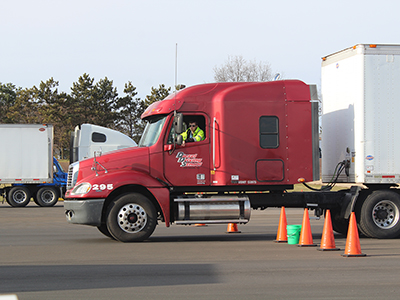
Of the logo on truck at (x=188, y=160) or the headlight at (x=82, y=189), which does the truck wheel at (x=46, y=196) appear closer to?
the headlight at (x=82, y=189)

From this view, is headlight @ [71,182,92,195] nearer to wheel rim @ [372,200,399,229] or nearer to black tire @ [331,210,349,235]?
black tire @ [331,210,349,235]

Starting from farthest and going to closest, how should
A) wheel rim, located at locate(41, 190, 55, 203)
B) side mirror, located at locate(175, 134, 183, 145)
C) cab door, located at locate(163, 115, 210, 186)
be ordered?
wheel rim, located at locate(41, 190, 55, 203)
cab door, located at locate(163, 115, 210, 186)
side mirror, located at locate(175, 134, 183, 145)

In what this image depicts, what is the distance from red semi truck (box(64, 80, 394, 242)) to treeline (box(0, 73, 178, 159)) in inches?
1847

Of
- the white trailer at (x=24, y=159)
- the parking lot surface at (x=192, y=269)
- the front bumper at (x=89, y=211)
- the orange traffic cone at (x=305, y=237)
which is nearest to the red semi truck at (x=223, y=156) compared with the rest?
the front bumper at (x=89, y=211)

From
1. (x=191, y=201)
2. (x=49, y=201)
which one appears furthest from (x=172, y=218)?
(x=49, y=201)

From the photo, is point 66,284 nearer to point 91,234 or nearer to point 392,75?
point 91,234

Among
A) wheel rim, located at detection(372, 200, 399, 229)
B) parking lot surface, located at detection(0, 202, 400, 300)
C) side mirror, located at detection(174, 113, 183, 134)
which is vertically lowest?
parking lot surface, located at detection(0, 202, 400, 300)

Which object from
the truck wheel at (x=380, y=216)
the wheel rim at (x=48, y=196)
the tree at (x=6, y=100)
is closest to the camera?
the truck wheel at (x=380, y=216)

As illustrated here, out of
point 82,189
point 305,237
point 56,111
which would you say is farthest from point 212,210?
point 56,111

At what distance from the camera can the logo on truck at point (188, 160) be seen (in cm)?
1170

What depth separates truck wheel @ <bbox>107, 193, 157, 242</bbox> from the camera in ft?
36.6

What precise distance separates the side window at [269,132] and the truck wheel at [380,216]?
8.17 ft

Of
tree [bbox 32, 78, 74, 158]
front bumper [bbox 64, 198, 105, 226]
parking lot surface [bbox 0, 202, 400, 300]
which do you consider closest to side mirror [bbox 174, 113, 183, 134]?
front bumper [bbox 64, 198, 105, 226]

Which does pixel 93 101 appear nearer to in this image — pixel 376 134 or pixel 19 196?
pixel 19 196
